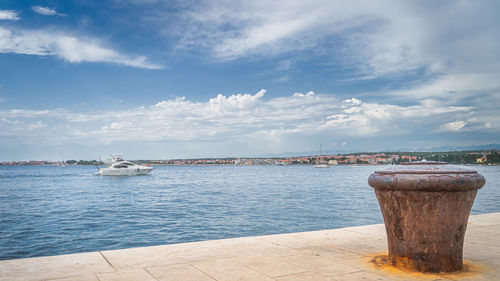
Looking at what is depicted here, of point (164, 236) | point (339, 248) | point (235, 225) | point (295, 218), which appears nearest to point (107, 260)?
point (339, 248)

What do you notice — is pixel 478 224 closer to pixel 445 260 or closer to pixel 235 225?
pixel 445 260

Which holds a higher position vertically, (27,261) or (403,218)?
(403,218)

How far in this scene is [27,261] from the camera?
4.80 meters

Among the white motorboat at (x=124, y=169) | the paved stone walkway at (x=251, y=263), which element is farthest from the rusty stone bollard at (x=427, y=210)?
the white motorboat at (x=124, y=169)

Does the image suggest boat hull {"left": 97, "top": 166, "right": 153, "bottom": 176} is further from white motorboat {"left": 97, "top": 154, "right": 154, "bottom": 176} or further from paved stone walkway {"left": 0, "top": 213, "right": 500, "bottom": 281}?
paved stone walkway {"left": 0, "top": 213, "right": 500, "bottom": 281}

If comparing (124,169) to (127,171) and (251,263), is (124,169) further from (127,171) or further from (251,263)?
(251,263)

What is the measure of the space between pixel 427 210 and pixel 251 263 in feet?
6.78

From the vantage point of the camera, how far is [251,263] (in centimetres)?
463

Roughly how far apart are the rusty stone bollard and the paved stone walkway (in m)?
0.18

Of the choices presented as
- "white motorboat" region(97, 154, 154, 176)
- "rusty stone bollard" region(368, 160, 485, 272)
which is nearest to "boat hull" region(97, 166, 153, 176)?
"white motorboat" region(97, 154, 154, 176)

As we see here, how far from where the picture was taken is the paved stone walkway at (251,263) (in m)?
4.11

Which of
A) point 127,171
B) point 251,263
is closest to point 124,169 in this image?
point 127,171

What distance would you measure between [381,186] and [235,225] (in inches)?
681

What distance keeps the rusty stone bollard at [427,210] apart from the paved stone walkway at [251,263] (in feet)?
0.60
